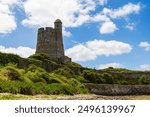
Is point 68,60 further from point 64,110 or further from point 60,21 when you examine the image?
point 64,110

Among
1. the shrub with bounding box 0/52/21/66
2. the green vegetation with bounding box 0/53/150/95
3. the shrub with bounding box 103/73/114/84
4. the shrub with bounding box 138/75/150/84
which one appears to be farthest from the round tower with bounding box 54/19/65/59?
the shrub with bounding box 0/52/21/66

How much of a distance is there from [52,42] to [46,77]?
153ft

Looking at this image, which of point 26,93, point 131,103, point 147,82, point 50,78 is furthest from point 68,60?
point 131,103

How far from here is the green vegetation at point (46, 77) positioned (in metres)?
22.2

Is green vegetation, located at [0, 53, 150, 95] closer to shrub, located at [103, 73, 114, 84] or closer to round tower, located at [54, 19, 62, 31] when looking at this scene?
shrub, located at [103, 73, 114, 84]

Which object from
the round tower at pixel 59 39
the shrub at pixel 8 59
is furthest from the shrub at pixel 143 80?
the shrub at pixel 8 59

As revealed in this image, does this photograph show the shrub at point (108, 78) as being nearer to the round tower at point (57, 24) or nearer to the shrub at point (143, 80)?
the shrub at point (143, 80)

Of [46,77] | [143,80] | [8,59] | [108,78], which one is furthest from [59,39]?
[46,77]

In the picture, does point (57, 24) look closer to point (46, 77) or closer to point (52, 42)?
point (52, 42)

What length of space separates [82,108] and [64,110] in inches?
17.6

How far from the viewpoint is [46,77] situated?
105 ft

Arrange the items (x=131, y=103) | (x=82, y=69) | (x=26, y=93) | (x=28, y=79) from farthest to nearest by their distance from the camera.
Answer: (x=82, y=69), (x=28, y=79), (x=26, y=93), (x=131, y=103)

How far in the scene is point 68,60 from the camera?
7844 cm

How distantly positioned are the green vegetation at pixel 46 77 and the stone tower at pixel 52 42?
1923 cm
